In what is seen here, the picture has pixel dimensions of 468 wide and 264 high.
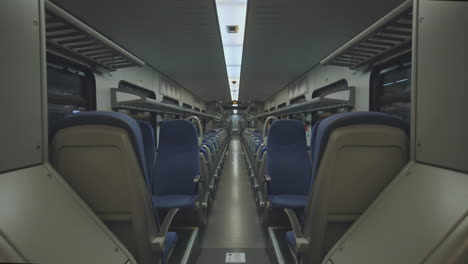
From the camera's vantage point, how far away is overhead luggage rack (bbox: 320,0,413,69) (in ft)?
4.50

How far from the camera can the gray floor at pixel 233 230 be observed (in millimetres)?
2439

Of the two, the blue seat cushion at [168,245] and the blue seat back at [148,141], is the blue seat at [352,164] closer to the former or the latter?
the blue seat cushion at [168,245]

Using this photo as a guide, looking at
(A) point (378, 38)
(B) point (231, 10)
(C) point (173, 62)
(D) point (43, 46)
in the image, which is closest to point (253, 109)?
(C) point (173, 62)

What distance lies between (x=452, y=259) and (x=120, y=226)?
4.86ft

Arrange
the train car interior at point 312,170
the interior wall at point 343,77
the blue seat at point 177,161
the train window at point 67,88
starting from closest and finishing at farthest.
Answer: the train car interior at point 312,170 → the train window at point 67,88 → the blue seat at point 177,161 → the interior wall at point 343,77

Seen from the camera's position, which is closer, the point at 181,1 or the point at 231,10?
the point at 181,1

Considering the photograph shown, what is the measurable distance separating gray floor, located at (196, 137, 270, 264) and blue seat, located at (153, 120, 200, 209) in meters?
0.64

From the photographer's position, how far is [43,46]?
3.30 feet

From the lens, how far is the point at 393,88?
289cm

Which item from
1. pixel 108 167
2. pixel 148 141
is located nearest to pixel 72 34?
pixel 108 167

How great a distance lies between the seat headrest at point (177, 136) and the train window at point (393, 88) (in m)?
2.66

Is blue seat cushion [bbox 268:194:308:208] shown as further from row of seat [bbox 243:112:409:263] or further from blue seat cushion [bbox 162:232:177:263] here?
blue seat cushion [bbox 162:232:177:263]

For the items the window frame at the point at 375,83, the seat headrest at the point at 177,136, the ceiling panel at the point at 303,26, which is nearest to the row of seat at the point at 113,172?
the seat headrest at the point at 177,136

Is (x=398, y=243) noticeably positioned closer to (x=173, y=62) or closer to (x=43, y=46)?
(x=43, y=46)
